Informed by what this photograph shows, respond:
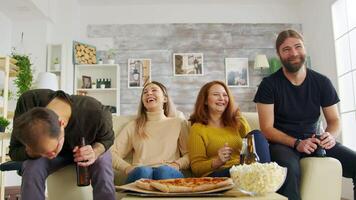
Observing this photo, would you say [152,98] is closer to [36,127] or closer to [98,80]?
[36,127]

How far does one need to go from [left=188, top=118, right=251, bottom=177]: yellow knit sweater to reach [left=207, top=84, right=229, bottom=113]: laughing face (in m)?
0.12

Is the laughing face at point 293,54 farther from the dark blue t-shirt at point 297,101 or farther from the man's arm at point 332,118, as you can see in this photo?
the man's arm at point 332,118

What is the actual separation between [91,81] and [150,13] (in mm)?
1334

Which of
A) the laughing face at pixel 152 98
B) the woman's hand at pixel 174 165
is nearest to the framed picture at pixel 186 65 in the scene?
the laughing face at pixel 152 98

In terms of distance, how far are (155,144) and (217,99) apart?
1.61 feet

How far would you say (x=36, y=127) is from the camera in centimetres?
128

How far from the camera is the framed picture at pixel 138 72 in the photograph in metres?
5.05

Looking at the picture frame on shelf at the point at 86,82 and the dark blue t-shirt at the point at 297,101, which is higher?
the picture frame on shelf at the point at 86,82

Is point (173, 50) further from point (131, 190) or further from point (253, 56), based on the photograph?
point (131, 190)

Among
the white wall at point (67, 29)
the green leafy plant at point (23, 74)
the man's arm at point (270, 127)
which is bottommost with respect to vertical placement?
the man's arm at point (270, 127)

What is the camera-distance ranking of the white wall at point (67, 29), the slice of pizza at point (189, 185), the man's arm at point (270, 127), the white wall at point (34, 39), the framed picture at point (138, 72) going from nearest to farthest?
the slice of pizza at point (189, 185)
the man's arm at point (270, 127)
the white wall at point (34, 39)
the white wall at point (67, 29)
the framed picture at point (138, 72)

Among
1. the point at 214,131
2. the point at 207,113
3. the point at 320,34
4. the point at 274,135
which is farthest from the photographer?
the point at 320,34

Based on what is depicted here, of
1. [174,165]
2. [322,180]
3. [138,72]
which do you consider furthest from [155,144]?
[138,72]

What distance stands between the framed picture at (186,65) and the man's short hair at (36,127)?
3.83 m
